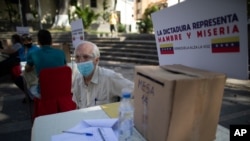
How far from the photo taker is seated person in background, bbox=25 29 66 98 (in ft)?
11.2

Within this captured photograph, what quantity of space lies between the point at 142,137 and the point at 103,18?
19.6 meters

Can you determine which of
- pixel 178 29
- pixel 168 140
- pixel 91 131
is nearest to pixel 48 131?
pixel 91 131

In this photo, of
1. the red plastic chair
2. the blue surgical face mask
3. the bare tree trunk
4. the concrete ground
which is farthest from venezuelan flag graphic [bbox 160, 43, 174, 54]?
the bare tree trunk

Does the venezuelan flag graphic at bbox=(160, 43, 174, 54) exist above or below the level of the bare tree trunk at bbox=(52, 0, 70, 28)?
below

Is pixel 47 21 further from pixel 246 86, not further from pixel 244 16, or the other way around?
pixel 244 16

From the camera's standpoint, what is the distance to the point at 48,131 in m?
1.49

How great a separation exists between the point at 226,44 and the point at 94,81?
1381 millimetres

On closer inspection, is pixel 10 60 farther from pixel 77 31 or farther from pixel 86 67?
pixel 86 67

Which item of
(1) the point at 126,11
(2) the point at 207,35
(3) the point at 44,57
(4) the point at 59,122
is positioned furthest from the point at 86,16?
(2) the point at 207,35

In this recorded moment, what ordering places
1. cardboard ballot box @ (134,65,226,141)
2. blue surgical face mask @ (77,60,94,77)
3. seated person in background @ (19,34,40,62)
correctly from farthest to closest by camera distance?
seated person in background @ (19,34,40,62), blue surgical face mask @ (77,60,94,77), cardboard ballot box @ (134,65,226,141)

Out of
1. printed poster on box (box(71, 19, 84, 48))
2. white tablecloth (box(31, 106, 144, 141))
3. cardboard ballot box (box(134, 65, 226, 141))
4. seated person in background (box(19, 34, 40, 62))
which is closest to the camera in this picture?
cardboard ballot box (box(134, 65, 226, 141))

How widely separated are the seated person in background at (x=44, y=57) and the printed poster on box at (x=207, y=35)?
2267 mm

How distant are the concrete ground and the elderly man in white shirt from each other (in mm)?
1581

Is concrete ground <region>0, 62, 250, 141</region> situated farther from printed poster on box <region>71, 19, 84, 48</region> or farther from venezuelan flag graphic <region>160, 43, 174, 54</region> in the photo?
venezuelan flag graphic <region>160, 43, 174, 54</region>
